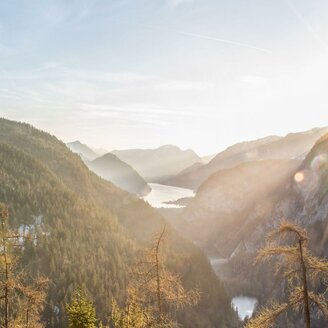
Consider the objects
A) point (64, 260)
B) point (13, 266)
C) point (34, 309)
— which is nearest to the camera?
point (13, 266)

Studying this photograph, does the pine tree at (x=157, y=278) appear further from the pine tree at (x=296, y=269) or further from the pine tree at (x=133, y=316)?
the pine tree at (x=296, y=269)

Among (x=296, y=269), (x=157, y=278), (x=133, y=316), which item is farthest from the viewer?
(x=133, y=316)

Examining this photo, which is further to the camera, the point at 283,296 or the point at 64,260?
the point at 64,260

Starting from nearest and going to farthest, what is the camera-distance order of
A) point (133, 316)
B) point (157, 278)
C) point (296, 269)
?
point (296, 269)
point (157, 278)
point (133, 316)

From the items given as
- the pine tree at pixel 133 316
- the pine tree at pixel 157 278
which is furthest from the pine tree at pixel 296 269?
the pine tree at pixel 133 316

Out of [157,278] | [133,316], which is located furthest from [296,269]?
[133,316]

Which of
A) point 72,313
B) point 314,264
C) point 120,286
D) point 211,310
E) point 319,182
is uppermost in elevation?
point 319,182

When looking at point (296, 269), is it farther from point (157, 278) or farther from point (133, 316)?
point (133, 316)

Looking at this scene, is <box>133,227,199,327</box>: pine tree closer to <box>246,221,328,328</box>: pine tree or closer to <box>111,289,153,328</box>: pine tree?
<box>111,289,153,328</box>: pine tree

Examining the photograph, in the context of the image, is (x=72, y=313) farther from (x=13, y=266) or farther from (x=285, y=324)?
(x=285, y=324)

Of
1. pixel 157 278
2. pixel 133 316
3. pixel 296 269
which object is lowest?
pixel 133 316

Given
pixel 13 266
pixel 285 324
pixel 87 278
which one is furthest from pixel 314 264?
pixel 87 278
